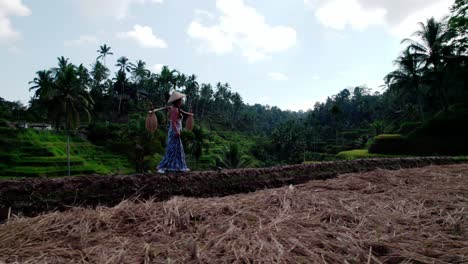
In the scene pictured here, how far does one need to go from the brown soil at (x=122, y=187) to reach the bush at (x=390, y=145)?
1438 cm

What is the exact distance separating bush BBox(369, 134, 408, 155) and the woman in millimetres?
15700

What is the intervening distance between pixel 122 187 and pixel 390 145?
678 inches

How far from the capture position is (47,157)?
24.5 meters

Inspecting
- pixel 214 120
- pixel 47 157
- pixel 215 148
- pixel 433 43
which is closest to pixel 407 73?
pixel 433 43

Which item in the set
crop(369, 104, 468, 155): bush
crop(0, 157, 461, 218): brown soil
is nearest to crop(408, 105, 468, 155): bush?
crop(369, 104, 468, 155): bush

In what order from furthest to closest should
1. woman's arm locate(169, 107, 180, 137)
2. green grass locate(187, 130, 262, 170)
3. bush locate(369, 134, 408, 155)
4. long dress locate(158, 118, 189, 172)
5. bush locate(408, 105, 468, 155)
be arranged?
green grass locate(187, 130, 262, 170) < bush locate(369, 134, 408, 155) < bush locate(408, 105, 468, 155) < woman's arm locate(169, 107, 180, 137) < long dress locate(158, 118, 189, 172)

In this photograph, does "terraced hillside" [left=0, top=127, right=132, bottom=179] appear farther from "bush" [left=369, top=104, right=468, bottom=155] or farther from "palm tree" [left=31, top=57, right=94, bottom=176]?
"bush" [left=369, top=104, right=468, bottom=155]

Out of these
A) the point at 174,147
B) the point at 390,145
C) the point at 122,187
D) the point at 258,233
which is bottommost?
the point at 390,145

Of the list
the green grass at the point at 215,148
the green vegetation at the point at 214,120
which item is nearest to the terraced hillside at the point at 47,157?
the green vegetation at the point at 214,120

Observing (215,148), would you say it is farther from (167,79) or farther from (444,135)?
(444,135)

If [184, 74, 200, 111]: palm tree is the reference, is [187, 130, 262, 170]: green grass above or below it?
below

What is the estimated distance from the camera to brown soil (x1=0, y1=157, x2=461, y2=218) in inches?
106

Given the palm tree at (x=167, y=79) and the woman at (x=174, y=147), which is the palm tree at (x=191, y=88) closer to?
the palm tree at (x=167, y=79)

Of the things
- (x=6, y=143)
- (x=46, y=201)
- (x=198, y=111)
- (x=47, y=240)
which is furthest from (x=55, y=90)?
(x=198, y=111)
